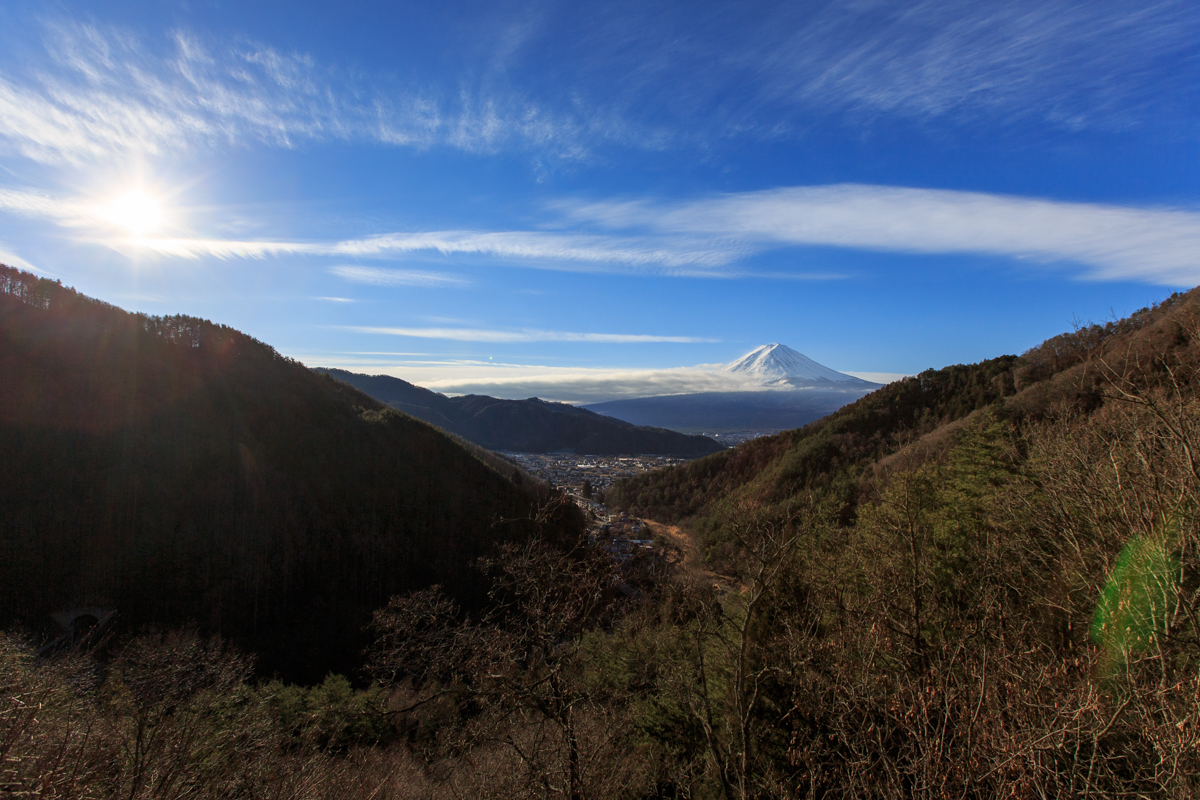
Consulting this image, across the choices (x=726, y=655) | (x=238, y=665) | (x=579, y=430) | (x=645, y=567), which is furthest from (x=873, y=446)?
(x=579, y=430)

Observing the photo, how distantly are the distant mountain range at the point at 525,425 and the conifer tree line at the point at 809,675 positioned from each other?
412ft

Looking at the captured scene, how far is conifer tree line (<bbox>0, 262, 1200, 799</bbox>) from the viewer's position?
5.12 m

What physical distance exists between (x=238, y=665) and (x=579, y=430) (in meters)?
147

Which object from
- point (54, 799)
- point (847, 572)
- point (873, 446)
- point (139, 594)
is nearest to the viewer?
point (54, 799)

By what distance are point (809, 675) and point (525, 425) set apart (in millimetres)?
167064

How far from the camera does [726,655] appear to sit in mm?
10977

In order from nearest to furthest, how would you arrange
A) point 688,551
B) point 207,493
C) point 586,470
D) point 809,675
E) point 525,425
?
point 809,675 → point 688,551 → point 207,493 → point 586,470 → point 525,425

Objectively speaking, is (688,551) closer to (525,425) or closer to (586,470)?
(586,470)

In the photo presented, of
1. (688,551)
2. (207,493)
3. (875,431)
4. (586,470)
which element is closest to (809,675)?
(688,551)

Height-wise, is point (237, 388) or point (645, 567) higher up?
point (237, 388)

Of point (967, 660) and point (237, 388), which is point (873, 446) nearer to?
point (967, 660)

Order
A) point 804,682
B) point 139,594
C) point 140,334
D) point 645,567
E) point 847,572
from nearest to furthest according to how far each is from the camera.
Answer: point 804,682 → point 847,572 → point 645,567 → point 139,594 → point 140,334

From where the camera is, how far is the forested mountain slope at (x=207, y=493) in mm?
30812

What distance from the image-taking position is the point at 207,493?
123 ft
